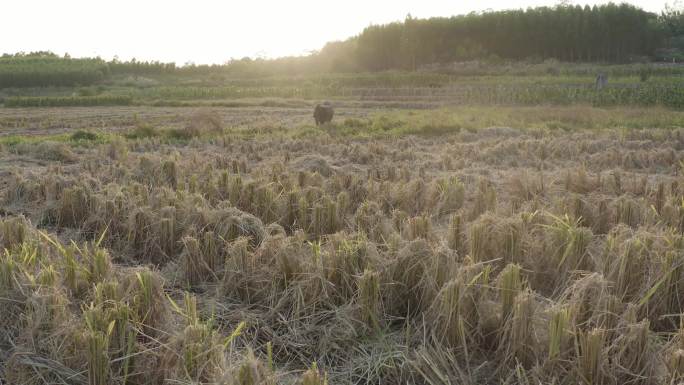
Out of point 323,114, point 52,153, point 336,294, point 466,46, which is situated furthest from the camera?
point 466,46

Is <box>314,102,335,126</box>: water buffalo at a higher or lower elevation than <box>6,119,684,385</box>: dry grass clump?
higher

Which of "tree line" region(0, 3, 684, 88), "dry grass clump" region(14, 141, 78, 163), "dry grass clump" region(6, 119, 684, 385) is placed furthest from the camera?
"tree line" region(0, 3, 684, 88)

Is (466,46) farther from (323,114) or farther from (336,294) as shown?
(336,294)

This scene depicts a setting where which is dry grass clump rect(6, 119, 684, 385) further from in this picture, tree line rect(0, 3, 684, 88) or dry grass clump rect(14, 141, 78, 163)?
tree line rect(0, 3, 684, 88)

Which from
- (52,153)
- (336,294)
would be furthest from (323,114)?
(336,294)

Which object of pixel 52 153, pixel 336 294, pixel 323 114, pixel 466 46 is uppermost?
pixel 466 46

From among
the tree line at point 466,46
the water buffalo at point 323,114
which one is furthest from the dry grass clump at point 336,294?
the tree line at point 466,46

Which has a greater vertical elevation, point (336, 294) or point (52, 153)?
point (52, 153)

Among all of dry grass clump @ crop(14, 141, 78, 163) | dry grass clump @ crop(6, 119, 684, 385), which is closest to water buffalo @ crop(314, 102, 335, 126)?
dry grass clump @ crop(14, 141, 78, 163)

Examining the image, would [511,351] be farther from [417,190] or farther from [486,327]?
[417,190]

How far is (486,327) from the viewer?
2.72 metres

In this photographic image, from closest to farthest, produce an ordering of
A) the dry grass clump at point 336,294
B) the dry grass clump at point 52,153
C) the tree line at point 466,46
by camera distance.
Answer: the dry grass clump at point 336,294, the dry grass clump at point 52,153, the tree line at point 466,46

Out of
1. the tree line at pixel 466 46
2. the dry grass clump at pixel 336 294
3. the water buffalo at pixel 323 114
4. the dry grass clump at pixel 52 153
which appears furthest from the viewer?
the tree line at pixel 466 46

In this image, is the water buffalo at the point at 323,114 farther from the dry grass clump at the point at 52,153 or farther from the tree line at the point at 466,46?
the tree line at the point at 466,46
